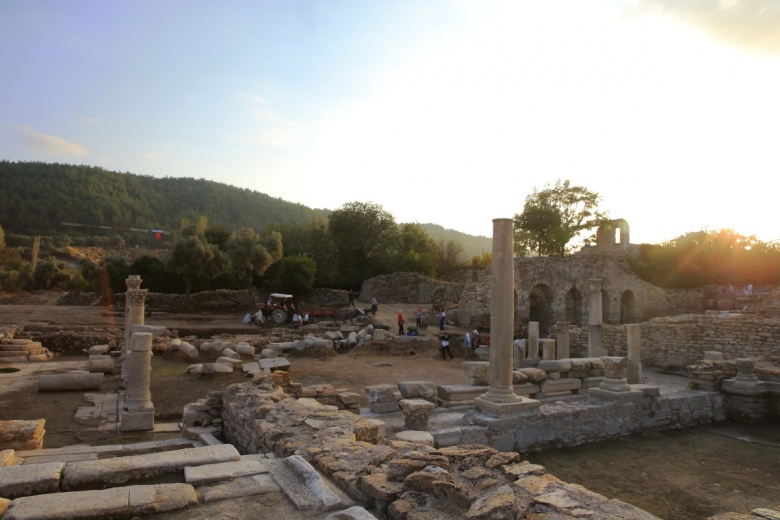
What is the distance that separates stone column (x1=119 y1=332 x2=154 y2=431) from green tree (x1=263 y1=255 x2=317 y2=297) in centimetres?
2558

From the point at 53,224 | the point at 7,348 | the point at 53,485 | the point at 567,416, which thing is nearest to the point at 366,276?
the point at 7,348

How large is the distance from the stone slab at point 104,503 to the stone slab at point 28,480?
44cm

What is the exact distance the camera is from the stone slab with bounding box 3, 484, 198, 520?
377 centimetres

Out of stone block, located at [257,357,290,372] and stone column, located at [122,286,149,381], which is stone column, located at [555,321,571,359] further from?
stone column, located at [122,286,149,381]

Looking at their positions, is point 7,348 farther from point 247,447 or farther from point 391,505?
point 391,505

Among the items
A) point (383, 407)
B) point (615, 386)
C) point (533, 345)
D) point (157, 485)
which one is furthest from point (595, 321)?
point (157, 485)

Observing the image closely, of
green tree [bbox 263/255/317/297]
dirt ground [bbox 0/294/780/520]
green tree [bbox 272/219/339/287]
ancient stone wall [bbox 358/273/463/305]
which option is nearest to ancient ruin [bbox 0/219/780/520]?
dirt ground [bbox 0/294/780/520]

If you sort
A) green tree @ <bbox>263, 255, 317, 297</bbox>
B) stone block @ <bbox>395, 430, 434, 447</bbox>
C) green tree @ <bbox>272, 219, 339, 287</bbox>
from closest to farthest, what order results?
stone block @ <bbox>395, 430, 434, 447</bbox>
green tree @ <bbox>263, 255, 317, 297</bbox>
green tree @ <bbox>272, 219, 339, 287</bbox>

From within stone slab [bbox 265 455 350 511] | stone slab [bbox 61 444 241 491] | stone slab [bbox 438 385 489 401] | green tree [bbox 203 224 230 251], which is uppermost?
green tree [bbox 203 224 230 251]

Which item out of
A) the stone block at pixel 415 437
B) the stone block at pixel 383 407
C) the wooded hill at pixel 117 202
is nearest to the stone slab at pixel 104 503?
the stone block at pixel 415 437

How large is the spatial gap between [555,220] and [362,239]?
17.0 m

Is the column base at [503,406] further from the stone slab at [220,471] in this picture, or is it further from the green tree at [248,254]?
the green tree at [248,254]

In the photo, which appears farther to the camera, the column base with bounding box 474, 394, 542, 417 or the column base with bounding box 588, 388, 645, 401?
the column base with bounding box 588, 388, 645, 401

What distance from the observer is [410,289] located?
1528 inches
